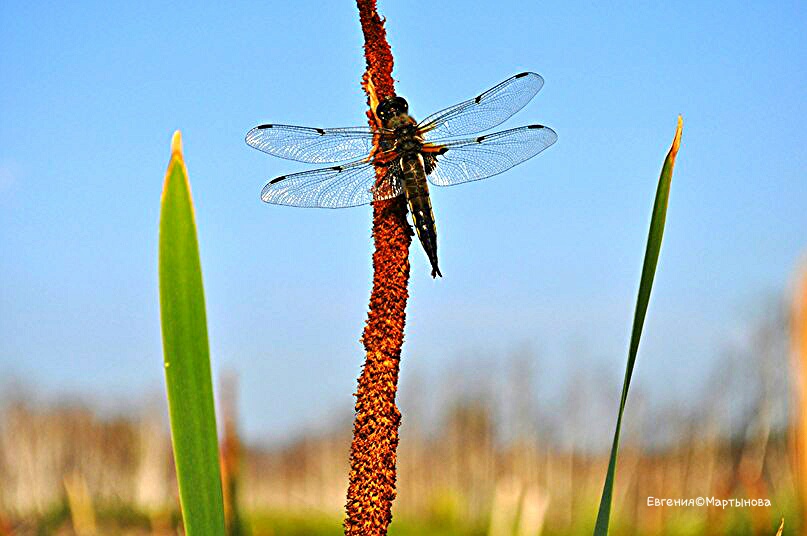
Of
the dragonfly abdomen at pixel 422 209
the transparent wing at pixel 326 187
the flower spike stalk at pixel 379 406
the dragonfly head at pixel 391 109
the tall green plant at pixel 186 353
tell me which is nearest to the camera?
the tall green plant at pixel 186 353

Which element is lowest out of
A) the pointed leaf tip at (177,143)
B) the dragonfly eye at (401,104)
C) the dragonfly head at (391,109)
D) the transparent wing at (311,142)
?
the pointed leaf tip at (177,143)

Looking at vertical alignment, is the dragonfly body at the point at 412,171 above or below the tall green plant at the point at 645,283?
above

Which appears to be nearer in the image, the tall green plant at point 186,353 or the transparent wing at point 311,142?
the tall green plant at point 186,353

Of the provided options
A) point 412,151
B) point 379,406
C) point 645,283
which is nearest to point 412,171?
point 412,151

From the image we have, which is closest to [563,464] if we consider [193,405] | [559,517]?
[559,517]

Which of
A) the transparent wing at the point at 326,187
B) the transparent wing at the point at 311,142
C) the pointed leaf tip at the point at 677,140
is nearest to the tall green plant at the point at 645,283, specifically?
the pointed leaf tip at the point at 677,140

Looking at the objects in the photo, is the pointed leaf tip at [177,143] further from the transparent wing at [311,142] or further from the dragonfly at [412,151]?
the transparent wing at [311,142]

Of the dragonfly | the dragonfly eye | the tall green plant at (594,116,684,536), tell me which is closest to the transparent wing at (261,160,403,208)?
the dragonfly
